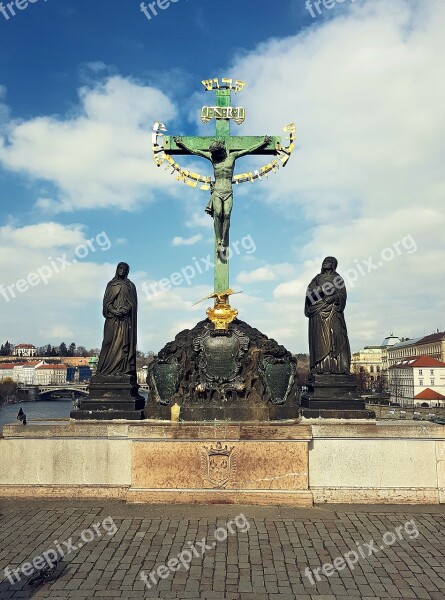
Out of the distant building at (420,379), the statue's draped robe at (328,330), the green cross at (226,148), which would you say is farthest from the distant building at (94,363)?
the distant building at (420,379)

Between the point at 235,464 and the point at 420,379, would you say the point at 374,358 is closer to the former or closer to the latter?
the point at 420,379

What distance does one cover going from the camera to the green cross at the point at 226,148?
33.9 feet

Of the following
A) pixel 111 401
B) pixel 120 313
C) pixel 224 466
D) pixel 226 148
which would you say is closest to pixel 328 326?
pixel 224 466

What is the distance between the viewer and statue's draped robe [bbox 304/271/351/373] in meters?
8.62

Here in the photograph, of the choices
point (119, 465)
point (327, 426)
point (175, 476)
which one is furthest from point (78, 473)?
point (327, 426)

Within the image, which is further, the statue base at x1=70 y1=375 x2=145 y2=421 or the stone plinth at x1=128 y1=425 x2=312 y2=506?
the statue base at x1=70 y1=375 x2=145 y2=421

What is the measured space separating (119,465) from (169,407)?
52.8 inches

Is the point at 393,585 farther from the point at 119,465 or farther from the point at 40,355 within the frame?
the point at 40,355

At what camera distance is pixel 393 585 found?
4.61 m

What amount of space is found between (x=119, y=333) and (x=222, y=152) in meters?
4.59

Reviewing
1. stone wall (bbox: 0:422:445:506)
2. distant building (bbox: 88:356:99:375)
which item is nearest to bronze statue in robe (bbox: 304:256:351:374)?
stone wall (bbox: 0:422:445:506)

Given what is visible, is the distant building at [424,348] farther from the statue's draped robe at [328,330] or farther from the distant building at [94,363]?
the statue's draped robe at [328,330]

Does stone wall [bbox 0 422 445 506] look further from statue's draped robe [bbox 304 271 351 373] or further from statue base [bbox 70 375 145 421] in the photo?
statue's draped robe [bbox 304 271 351 373]

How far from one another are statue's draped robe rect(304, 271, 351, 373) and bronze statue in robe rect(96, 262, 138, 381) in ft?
11.2
